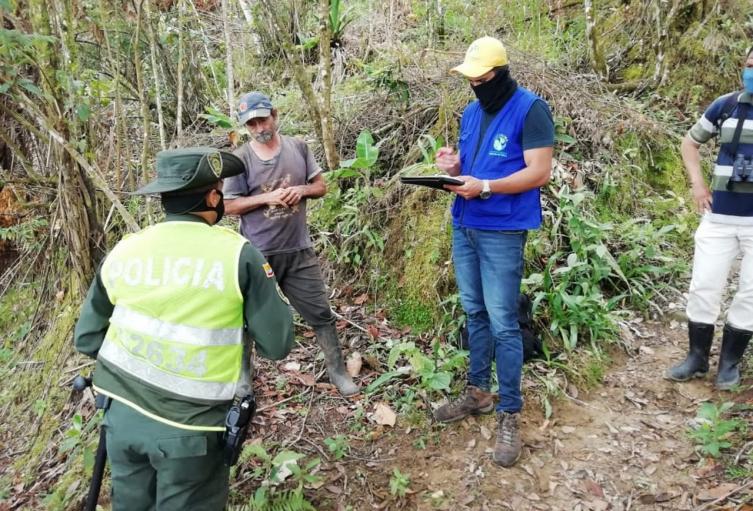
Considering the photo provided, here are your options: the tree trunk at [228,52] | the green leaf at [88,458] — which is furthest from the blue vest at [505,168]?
the tree trunk at [228,52]

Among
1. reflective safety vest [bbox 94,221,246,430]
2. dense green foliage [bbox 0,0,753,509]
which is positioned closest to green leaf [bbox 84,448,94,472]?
dense green foliage [bbox 0,0,753,509]

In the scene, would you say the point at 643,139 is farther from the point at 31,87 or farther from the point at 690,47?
the point at 31,87

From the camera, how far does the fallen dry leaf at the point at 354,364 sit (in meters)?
4.07

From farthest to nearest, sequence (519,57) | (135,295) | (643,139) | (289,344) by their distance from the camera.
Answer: (519,57) < (643,139) < (289,344) < (135,295)

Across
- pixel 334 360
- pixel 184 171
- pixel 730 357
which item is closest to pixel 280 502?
pixel 334 360

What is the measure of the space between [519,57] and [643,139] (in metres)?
1.75

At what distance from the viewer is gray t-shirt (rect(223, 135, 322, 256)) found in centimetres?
346

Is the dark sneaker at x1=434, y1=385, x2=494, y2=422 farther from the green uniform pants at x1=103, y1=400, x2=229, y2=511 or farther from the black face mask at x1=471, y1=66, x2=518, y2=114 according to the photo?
the black face mask at x1=471, y1=66, x2=518, y2=114

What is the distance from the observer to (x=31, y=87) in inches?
128

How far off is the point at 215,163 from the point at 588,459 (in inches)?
109

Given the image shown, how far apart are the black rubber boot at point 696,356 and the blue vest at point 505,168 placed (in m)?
1.57

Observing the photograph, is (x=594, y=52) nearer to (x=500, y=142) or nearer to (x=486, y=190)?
(x=500, y=142)

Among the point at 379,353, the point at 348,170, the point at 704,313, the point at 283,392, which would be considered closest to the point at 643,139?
the point at 704,313

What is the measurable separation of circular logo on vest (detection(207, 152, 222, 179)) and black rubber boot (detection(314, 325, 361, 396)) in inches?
75.0
